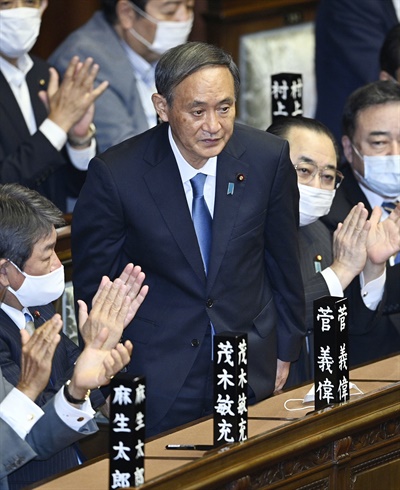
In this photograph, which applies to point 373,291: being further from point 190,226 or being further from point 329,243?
point 190,226

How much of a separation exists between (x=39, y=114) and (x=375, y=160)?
1161mm

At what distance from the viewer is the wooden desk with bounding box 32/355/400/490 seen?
2.70 m

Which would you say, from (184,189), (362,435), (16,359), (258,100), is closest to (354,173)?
(184,189)

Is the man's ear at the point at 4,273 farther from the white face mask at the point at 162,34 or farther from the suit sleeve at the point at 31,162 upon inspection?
the white face mask at the point at 162,34

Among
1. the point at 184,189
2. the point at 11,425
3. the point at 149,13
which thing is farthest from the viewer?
the point at 149,13

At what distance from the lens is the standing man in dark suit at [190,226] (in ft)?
10.3

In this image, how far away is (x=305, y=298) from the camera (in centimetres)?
354

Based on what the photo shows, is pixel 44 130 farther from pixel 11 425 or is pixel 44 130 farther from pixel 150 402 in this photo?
pixel 11 425

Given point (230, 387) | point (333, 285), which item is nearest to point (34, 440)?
point (230, 387)

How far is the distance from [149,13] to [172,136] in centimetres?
157

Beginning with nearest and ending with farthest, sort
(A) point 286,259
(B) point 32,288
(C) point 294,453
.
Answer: (C) point 294,453
(B) point 32,288
(A) point 286,259

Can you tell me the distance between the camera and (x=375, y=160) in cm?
387

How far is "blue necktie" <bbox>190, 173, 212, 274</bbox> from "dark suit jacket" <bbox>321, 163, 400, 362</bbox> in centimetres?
70

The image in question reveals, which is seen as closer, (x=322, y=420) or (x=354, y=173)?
(x=322, y=420)
